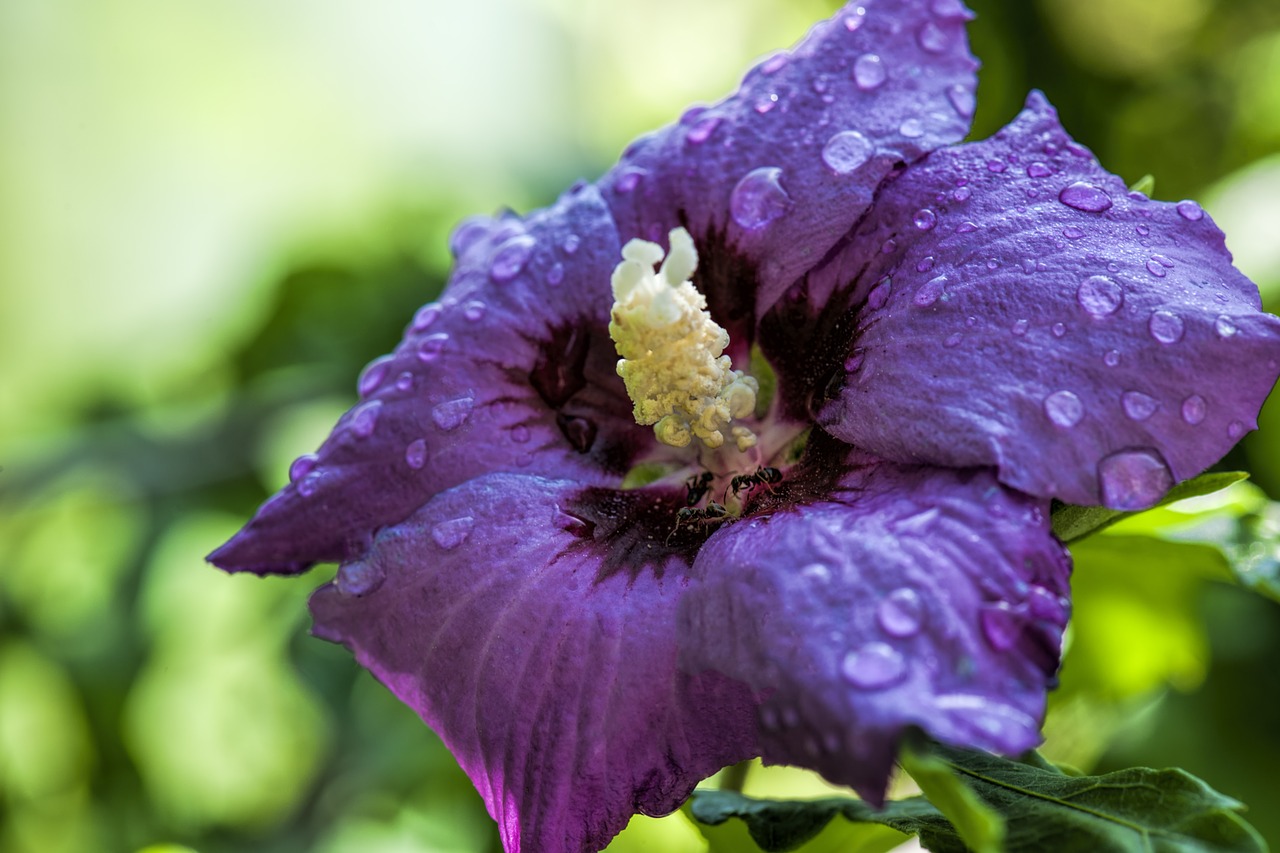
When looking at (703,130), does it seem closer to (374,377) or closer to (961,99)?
(961,99)

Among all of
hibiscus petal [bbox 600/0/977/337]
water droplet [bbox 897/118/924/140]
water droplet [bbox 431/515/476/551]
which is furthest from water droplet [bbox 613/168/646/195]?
water droplet [bbox 431/515/476/551]

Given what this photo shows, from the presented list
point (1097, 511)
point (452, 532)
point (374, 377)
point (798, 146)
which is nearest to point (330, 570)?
point (374, 377)

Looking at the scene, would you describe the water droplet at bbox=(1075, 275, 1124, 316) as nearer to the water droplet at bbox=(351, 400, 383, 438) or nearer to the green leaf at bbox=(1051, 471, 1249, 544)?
the green leaf at bbox=(1051, 471, 1249, 544)

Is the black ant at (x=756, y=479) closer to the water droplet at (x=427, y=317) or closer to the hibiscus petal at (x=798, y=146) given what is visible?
the hibiscus petal at (x=798, y=146)

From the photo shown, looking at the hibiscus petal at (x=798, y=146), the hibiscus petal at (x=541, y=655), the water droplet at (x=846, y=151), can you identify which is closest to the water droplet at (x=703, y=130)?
the hibiscus petal at (x=798, y=146)

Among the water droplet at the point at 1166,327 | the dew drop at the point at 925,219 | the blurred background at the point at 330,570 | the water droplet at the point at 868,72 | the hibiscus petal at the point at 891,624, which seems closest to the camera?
the hibiscus petal at the point at 891,624

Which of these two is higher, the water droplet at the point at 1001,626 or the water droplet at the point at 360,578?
the water droplet at the point at 1001,626

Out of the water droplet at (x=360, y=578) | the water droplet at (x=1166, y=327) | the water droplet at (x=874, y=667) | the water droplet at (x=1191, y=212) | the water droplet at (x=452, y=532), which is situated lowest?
the water droplet at (x=360, y=578)
